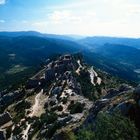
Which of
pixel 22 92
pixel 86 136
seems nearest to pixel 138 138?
pixel 86 136

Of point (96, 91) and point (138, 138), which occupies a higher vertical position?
point (138, 138)

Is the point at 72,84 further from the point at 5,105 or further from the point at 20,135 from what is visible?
the point at 20,135

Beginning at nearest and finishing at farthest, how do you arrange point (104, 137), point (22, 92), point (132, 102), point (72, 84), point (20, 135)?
1. point (104, 137)
2. point (132, 102)
3. point (20, 135)
4. point (72, 84)
5. point (22, 92)

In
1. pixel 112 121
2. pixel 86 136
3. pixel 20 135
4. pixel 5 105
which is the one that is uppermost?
pixel 112 121

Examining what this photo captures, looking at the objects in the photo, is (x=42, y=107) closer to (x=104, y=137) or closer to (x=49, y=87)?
(x=49, y=87)

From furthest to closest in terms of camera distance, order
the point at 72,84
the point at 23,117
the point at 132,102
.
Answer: the point at 72,84, the point at 23,117, the point at 132,102

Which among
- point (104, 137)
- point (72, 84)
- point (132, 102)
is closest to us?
point (104, 137)

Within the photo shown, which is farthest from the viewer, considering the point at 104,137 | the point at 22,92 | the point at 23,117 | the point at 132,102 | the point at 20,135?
Answer: the point at 22,92

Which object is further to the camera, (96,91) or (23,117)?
(96,91)

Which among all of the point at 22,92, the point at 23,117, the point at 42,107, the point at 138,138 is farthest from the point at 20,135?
the point at 22,92
